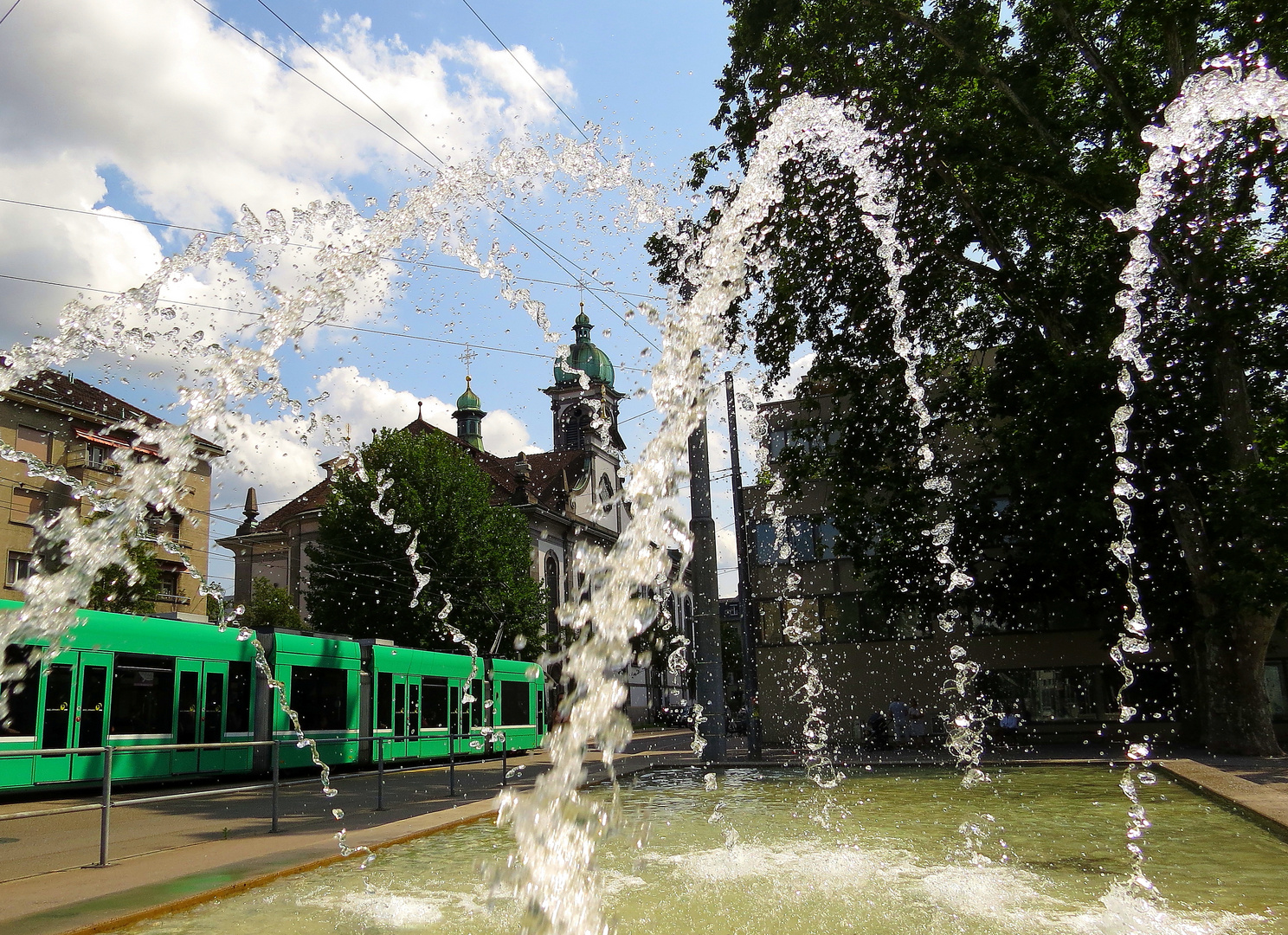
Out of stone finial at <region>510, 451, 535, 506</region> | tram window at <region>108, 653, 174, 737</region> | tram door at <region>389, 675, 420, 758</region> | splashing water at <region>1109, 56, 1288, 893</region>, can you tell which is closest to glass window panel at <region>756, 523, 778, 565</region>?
tram door at <region>389, 675, 420, 758</region>

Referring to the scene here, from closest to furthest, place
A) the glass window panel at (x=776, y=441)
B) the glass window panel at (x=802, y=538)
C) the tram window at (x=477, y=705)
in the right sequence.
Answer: the tram window at (x=477, y=705) → the glass window panel at (x=776, y=441) → the glass window panel at (x=802, y=538)

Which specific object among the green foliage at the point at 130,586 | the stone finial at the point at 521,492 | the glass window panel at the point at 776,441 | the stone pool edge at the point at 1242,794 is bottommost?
the stone pool edge at the point at 1242,794

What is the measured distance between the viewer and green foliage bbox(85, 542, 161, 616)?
32.4 m

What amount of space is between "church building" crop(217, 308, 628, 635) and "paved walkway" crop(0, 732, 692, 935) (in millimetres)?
36098

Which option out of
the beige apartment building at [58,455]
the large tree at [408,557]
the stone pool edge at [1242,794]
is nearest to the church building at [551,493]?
the beige apartment building at [58,455]

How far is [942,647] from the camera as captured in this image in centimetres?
3117

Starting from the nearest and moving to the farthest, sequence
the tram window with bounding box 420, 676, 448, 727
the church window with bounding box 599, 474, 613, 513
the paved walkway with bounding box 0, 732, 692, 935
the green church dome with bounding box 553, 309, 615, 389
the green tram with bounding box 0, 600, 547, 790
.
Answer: the paved walkway with bounding box 0, 732, 692, 935 → the green tram with bounding box 0, 600, 547, 790 → the tram window with bounding box 420, 676, 448, 727 → the church window with bounding box 599, 474, 613, 513 → the green church dome with bounding box 553, 309, 615, 389

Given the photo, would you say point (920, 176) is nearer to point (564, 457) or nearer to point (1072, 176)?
point (1072, 176)

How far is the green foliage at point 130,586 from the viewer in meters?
32.4

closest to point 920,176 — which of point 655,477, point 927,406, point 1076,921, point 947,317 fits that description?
point 947,317

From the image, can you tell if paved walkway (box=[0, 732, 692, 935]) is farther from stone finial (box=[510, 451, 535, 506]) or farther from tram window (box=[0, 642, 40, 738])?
stone finial (box=[510, 451, 535, 506])

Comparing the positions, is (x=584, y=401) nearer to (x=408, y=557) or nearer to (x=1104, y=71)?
(x=408, y=557)

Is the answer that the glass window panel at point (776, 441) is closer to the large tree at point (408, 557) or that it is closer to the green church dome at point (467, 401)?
the large tree at point (408, 557)

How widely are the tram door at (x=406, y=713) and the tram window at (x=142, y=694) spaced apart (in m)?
6.39
